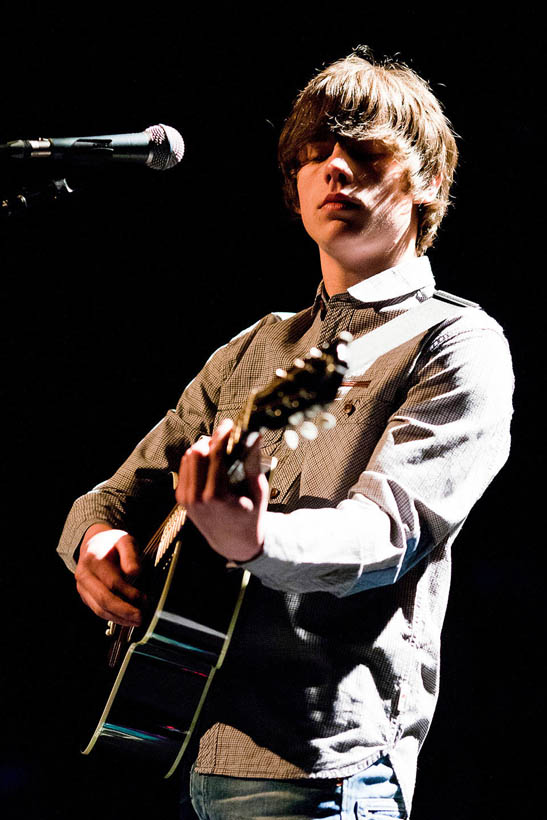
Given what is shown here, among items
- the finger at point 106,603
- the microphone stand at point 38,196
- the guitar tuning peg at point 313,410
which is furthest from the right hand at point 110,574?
the microphone stand at point 38,196

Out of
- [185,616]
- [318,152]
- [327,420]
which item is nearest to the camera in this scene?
[327,420]

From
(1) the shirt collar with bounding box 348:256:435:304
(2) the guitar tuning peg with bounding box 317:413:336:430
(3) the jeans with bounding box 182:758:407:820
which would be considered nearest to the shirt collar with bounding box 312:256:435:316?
(1) the shirt collar with bounding box 348:256:435:304

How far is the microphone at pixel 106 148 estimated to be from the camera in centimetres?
151

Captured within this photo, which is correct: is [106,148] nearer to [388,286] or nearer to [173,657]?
[388,286]

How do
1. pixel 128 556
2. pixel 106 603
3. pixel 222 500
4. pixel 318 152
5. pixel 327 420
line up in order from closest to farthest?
pixel 222 500 → pixel 327 420 → pixel 106 603 → pixel 128 556 → pixel 318 152

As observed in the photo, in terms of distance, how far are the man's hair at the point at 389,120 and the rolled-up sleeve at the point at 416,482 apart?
0.58 m

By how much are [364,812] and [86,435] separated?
7.20ft

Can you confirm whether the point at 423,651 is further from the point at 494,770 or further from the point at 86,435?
the point at 86,435

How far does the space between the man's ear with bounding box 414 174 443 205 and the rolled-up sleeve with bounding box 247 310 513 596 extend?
532 mm

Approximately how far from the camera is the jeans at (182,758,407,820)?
125cm

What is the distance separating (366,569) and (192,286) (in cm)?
234

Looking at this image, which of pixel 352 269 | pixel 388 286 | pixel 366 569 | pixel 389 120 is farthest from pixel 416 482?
pixel 389 120

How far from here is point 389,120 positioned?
6.26ft

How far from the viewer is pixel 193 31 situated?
10.1 feet
